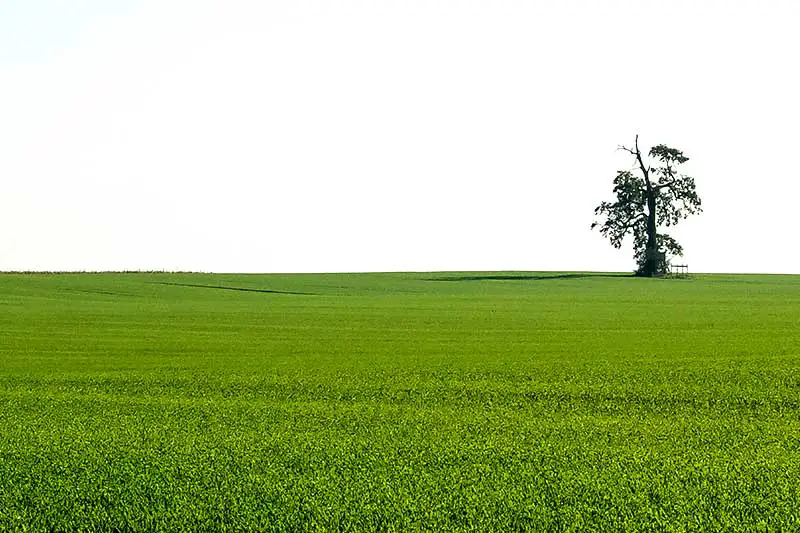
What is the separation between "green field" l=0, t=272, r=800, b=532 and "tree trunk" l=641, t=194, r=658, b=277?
3375 centimetres

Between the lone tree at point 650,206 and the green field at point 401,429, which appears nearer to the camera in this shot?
the green field at point 401,429

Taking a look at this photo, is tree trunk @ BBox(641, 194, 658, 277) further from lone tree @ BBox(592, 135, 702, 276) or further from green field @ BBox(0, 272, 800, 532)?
green field @ BBox(0, 272, 800, 532)

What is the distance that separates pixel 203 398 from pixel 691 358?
747cm

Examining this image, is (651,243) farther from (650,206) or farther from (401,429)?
(401,429)

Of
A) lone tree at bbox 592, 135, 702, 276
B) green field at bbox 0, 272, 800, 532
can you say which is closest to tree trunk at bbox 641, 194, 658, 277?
lone tree at bbox 592, 135, 702, 276

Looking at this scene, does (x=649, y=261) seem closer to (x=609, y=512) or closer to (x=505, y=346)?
(x=505, y=346)

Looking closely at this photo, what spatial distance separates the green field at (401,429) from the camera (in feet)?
20.0

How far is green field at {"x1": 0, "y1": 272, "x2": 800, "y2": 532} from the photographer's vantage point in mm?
6090

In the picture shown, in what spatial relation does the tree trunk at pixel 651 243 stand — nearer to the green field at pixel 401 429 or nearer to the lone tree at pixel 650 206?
the lone tree at pixel 650 206

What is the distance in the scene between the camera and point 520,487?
657 centimetres

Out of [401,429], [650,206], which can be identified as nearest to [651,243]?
[650,206]

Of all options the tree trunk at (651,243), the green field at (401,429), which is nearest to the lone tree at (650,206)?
the tree trunk at (651,243)

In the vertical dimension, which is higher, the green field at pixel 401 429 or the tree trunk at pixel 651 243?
the tree trunk at pixel 651 243

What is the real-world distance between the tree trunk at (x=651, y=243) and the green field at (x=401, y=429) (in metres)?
33.8
